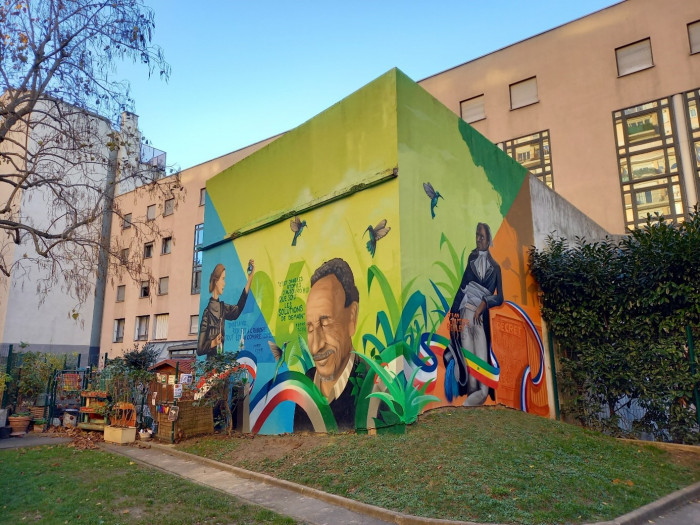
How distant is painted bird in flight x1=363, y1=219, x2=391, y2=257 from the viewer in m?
9.37

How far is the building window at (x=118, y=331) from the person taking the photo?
33.5 metres

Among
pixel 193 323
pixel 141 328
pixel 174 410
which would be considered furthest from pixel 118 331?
pixel 174 410

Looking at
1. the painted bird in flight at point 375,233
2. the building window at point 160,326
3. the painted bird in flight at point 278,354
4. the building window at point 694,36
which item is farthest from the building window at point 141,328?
the building window at point 694,36

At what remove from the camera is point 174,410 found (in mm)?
11117

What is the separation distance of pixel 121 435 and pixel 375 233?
7.87 meters

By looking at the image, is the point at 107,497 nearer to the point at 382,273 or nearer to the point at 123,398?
the point at 382,273

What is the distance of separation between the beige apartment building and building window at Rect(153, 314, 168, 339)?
10470 millimetres

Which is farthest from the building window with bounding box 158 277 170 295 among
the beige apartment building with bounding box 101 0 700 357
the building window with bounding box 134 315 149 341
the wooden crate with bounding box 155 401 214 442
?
the wooden crate with bounding box 155 401 214 442

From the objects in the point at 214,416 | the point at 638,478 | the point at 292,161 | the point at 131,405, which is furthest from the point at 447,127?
the point at 131,405

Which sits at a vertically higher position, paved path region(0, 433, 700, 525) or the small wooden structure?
the small wooden structure

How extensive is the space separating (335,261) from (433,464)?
15.3 ft

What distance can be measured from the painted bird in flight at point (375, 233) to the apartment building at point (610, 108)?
639 inches

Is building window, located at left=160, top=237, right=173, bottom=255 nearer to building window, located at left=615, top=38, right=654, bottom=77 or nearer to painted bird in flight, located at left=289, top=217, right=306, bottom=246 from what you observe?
painted bird in flight, located at left=289, top=217, right=306, bottom=246

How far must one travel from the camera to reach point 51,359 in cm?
1814
